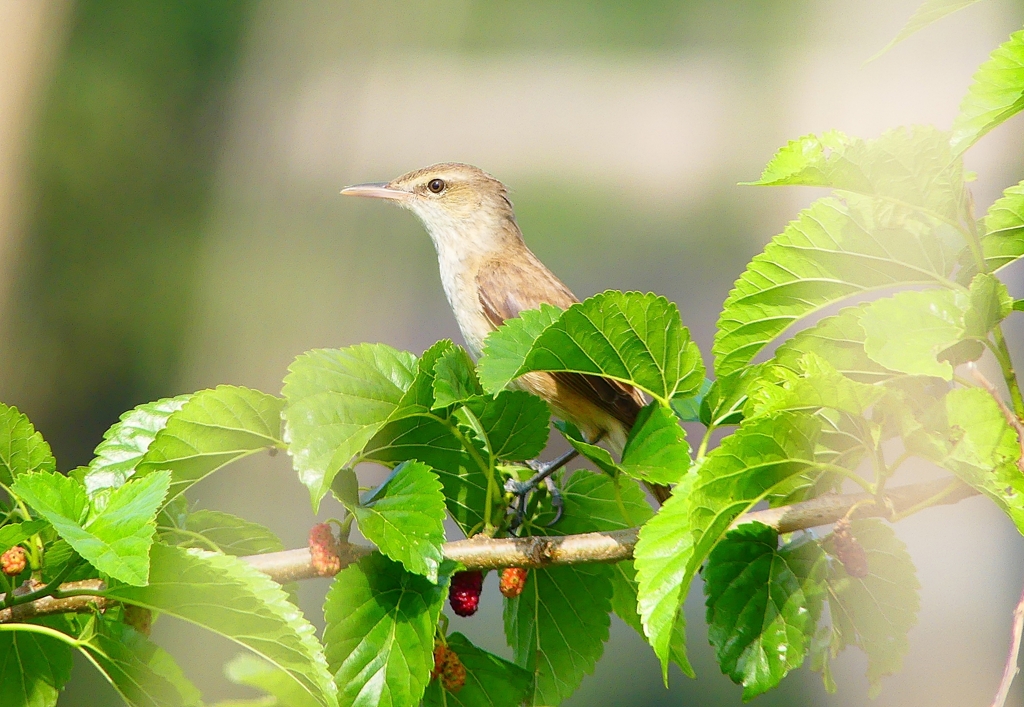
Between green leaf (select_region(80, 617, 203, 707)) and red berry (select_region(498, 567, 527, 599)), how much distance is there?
0.17 metres

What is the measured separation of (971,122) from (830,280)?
102 millimetres

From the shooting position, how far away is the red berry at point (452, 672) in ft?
1.64

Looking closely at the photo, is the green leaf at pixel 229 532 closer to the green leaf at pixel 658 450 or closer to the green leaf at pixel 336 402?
the green leaf at pixel 336 402

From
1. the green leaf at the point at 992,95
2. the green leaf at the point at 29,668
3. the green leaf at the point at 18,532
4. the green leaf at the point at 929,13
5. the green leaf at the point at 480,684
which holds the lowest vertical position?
the green leaf at the point at 480,684

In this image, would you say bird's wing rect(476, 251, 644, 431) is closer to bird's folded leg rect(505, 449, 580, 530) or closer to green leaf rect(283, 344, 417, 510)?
bird's folded leg rect(505, 449, 580, 530)

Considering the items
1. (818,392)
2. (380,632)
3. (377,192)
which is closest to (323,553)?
(380,632)

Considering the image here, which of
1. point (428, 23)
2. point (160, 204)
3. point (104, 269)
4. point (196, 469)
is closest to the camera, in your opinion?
point (196, 469)

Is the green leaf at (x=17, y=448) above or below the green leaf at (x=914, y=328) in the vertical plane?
below

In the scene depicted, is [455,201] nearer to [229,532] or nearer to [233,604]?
[229,532]

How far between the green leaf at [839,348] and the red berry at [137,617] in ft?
1.18

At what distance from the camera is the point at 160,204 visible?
3.90 m

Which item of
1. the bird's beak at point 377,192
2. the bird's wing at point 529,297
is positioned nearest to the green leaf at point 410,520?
the bird's wing at point 529,297

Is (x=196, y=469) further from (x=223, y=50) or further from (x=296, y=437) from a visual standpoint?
(x=223, y=50)

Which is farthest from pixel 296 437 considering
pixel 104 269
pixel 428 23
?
pixel 428 23
